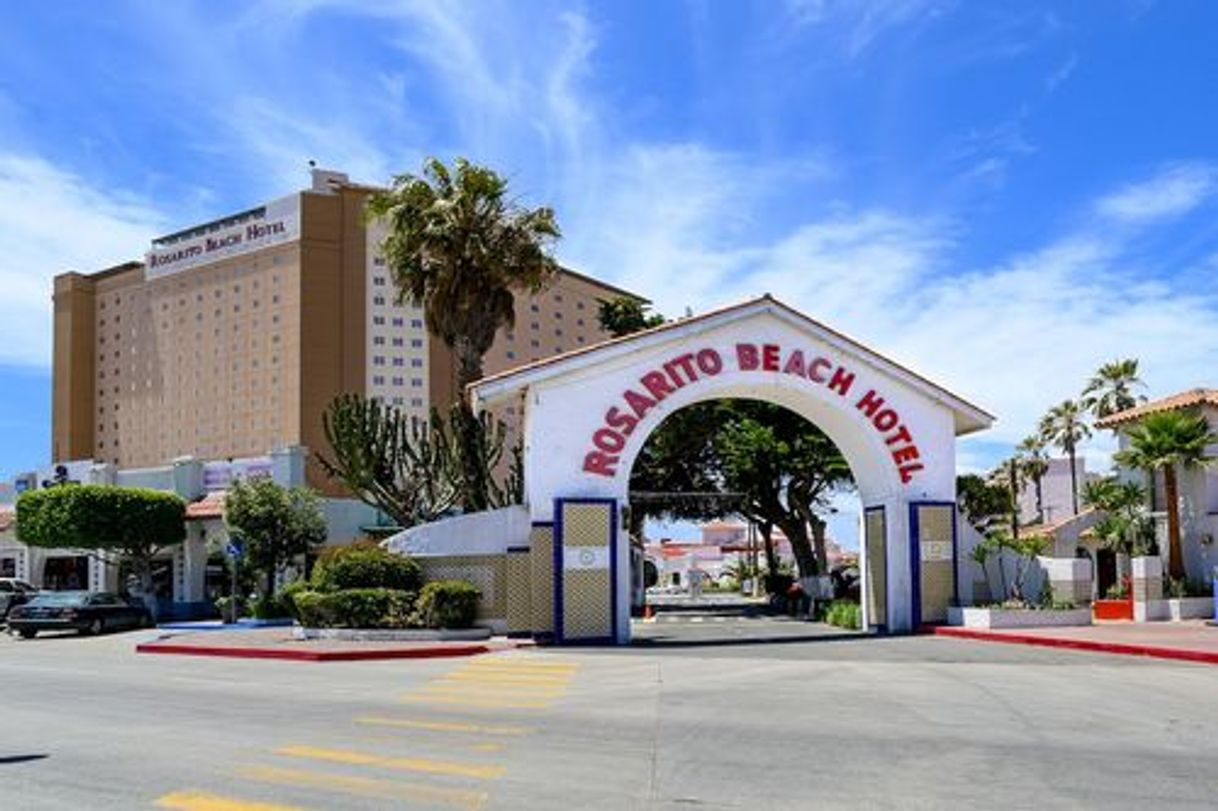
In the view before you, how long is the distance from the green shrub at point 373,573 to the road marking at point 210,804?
59.1 feet

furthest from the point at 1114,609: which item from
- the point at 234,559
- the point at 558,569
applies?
the point at 234,559

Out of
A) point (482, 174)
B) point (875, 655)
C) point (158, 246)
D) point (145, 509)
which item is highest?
point (158, 246)

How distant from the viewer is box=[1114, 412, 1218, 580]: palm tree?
30375 millimetres

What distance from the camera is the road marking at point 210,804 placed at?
871 cm

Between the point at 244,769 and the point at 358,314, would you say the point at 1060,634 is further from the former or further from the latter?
the point at 358,314

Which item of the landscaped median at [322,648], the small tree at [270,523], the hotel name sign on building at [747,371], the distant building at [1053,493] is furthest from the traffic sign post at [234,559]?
the distant building at [1053,493]

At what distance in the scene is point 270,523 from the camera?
135 feet

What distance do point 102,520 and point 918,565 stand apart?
31.0 meters

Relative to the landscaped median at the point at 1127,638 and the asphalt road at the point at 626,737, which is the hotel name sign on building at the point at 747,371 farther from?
the asphalt road at the point at 626,737

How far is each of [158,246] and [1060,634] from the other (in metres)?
85.3

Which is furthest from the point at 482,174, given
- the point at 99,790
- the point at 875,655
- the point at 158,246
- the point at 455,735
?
the point at 158,246

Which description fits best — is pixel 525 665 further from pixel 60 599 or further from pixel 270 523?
pixel 270 523

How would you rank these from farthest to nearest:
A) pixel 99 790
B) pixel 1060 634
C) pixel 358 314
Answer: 1. pixel 358 314
2. pixel 1060 634
3. pixel 99 790

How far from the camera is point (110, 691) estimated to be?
17.4m
